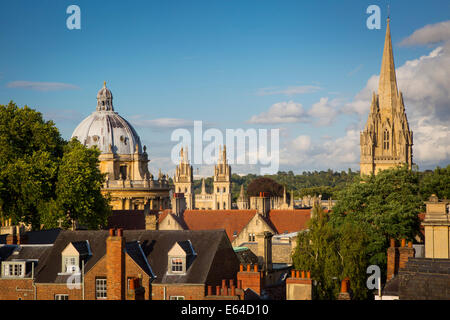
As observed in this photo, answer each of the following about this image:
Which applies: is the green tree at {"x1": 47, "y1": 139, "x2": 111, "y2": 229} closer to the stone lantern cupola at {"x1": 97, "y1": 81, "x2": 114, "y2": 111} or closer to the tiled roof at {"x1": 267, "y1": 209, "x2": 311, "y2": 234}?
the tiled roof at {"x1": 267, "y1": 209, "x2": 311, "y2": 234}

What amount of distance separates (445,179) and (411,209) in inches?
1109

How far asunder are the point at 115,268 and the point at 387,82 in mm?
133508

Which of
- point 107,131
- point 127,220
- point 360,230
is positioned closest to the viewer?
point 360,230

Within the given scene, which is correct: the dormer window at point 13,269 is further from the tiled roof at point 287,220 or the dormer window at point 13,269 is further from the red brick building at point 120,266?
the tiled roof at point 287,220

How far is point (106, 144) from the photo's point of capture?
11088cm

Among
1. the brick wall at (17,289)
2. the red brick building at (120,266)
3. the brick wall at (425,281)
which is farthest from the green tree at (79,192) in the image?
the brick wall at (425,281)

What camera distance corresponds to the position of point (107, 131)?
366 ft

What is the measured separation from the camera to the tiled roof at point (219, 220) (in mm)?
80562

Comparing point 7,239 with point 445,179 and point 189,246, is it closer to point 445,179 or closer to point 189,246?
point 189,246

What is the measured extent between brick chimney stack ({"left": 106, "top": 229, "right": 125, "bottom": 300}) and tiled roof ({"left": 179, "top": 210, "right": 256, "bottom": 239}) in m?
44.4

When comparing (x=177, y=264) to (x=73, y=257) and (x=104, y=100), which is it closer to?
(x=73, y=257)

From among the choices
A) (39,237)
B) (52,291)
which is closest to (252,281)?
(52,291)

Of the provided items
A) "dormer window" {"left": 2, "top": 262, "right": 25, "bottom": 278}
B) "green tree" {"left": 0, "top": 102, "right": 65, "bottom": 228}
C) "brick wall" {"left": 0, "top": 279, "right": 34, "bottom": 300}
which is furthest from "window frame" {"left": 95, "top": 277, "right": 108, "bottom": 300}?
"green tree" {"left": 0, "top": 102, "right": 65, "bottom": 228}

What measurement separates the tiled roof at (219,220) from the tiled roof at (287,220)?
2.66 meters
